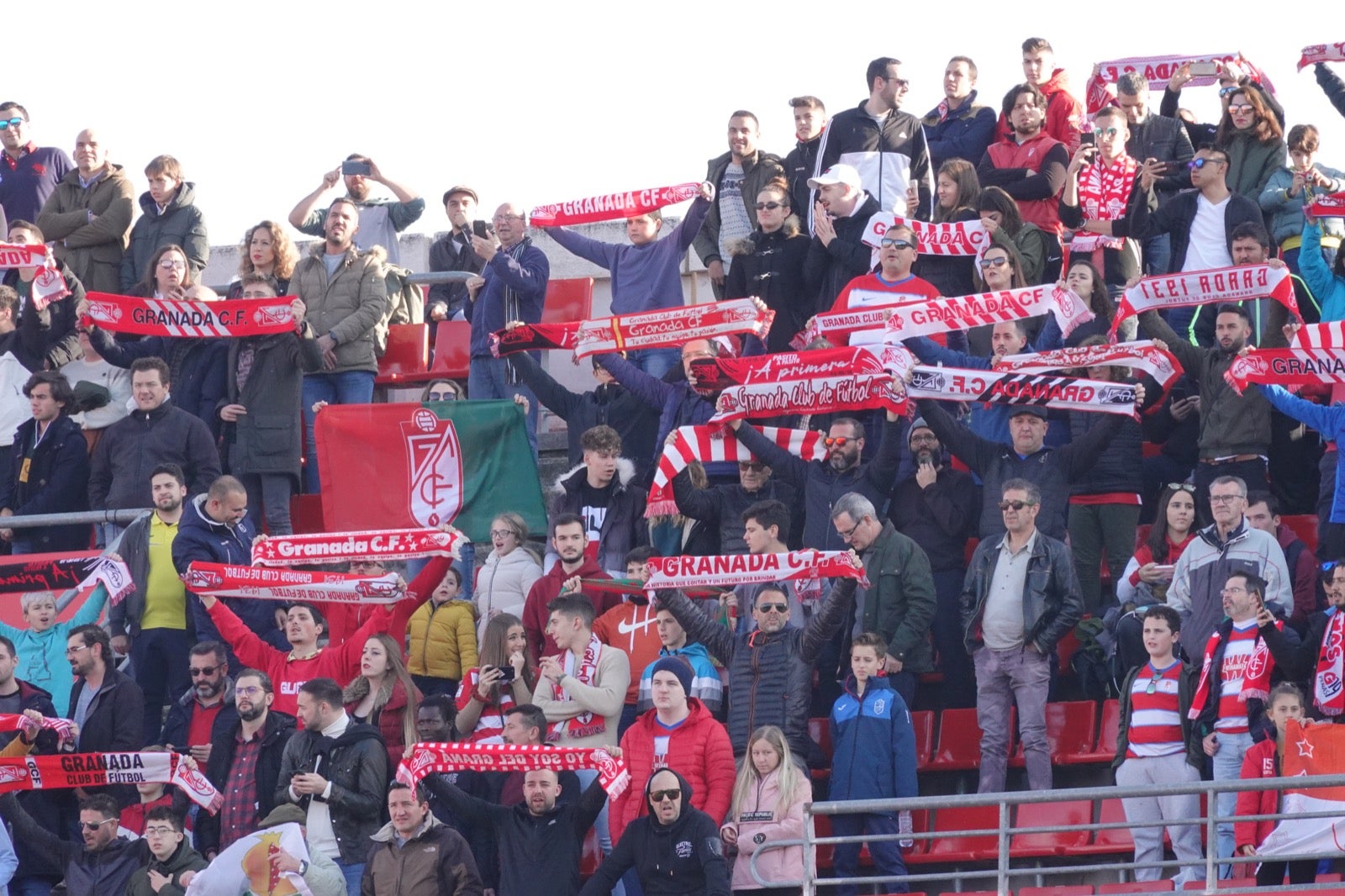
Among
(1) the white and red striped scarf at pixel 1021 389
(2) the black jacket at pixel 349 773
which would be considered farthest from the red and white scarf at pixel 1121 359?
(2) the black jacket at pixel 349 773

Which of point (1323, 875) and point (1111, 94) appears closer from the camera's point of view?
point (1323, 875)

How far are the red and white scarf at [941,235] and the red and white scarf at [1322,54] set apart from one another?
2.82 m

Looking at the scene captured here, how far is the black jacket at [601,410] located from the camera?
54.1ft

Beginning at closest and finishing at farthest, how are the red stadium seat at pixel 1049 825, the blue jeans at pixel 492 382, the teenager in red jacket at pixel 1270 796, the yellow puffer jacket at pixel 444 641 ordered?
the teenager in red jacket at pixel 1270 796
the red stadium seat at pixel 1049 825
the yellow puffer jacket at pixel 444 641
the blue jeans at pixel 492 382

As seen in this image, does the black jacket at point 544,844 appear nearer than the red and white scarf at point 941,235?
Yes

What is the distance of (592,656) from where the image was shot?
544 inches

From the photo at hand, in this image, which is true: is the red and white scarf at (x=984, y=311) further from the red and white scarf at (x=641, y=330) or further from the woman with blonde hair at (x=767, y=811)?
the woman with blonde hair at (x=767, y=811)

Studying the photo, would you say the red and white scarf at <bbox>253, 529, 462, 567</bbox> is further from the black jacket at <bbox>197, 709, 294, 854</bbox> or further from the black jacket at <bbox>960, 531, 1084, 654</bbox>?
the black jacket at <bbox>960, 531, 1084, 654</bbox>

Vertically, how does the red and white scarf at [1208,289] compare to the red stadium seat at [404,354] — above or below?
below

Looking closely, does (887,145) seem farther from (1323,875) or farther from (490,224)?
(1323,875)

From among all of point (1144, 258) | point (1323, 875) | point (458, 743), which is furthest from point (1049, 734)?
point (1144, 258)

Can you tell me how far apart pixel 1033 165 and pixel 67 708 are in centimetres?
796

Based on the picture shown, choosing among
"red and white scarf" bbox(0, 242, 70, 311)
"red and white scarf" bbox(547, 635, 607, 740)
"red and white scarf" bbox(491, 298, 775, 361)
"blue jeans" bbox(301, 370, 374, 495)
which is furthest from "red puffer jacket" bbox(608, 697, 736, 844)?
"red and white scarf" bbox(0, 242, 70, 311)

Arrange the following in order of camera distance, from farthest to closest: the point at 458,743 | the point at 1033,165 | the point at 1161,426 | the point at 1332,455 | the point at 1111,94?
the point at 1111,94, the point at 1033,165, the point at 1161,426, the point at 1332,455, the point at 458,743
